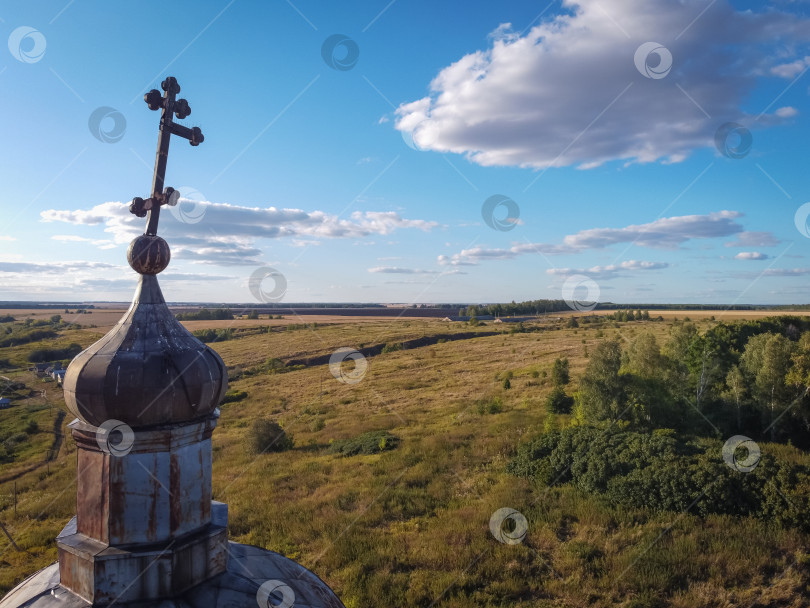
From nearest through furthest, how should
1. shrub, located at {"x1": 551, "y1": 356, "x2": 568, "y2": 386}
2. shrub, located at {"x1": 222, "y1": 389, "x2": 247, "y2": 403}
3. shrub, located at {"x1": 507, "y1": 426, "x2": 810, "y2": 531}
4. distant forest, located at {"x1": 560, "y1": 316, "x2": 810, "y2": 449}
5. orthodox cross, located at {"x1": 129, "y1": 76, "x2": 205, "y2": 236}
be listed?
1. orthodox cross, located at {"x1": 129, "y1": 76, "x2": 205, "y2": 236}
2. shrub, located at {"x1": 507, "y1": 426, "x2": 810, "y2": 531}
3. distant forest, located at {"x1": 560, "y1": 316, "x2": 810, "y2": 449}
4. shrub, located at {"x1": 551, "y1": 356, "x2": 568, "y2": 386}
5. shrub, located at {"x1": 222, "y1": 389, "x2": 247, "y2": 403}

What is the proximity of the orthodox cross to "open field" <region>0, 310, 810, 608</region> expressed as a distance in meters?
10.4

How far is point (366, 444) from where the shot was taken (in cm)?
2198

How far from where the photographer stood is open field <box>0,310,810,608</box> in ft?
35.8

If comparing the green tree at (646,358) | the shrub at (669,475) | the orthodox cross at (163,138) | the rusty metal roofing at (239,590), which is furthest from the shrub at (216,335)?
the orthodox cross at (163,138)

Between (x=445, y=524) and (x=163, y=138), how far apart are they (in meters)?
13.5

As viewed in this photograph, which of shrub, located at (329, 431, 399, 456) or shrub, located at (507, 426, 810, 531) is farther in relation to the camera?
shrub, located at (329, 431, 399, 456)

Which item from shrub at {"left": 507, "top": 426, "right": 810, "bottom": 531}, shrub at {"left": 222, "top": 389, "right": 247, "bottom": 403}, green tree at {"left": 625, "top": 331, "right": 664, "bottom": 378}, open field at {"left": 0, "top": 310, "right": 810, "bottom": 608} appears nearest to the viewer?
open field at {"left": 0, "top": 310, "right": 810, "bottom": 608}

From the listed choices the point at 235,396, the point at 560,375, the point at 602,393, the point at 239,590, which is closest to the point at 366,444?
the point at 602,393

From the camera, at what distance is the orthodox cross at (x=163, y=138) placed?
9.86 ft

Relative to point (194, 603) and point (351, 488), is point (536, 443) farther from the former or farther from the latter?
point (194, 603)

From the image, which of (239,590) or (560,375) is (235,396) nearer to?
(560,375)

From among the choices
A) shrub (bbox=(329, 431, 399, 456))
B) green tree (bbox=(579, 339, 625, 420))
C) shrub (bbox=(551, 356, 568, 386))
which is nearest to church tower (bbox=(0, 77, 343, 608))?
shrub (bbox=(329, 431, 399, 456))

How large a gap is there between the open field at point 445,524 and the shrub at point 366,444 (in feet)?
1.48

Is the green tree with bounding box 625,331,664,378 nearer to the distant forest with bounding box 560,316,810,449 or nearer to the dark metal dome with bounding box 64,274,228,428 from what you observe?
the distant forest with bounding box 560,316,810,449
